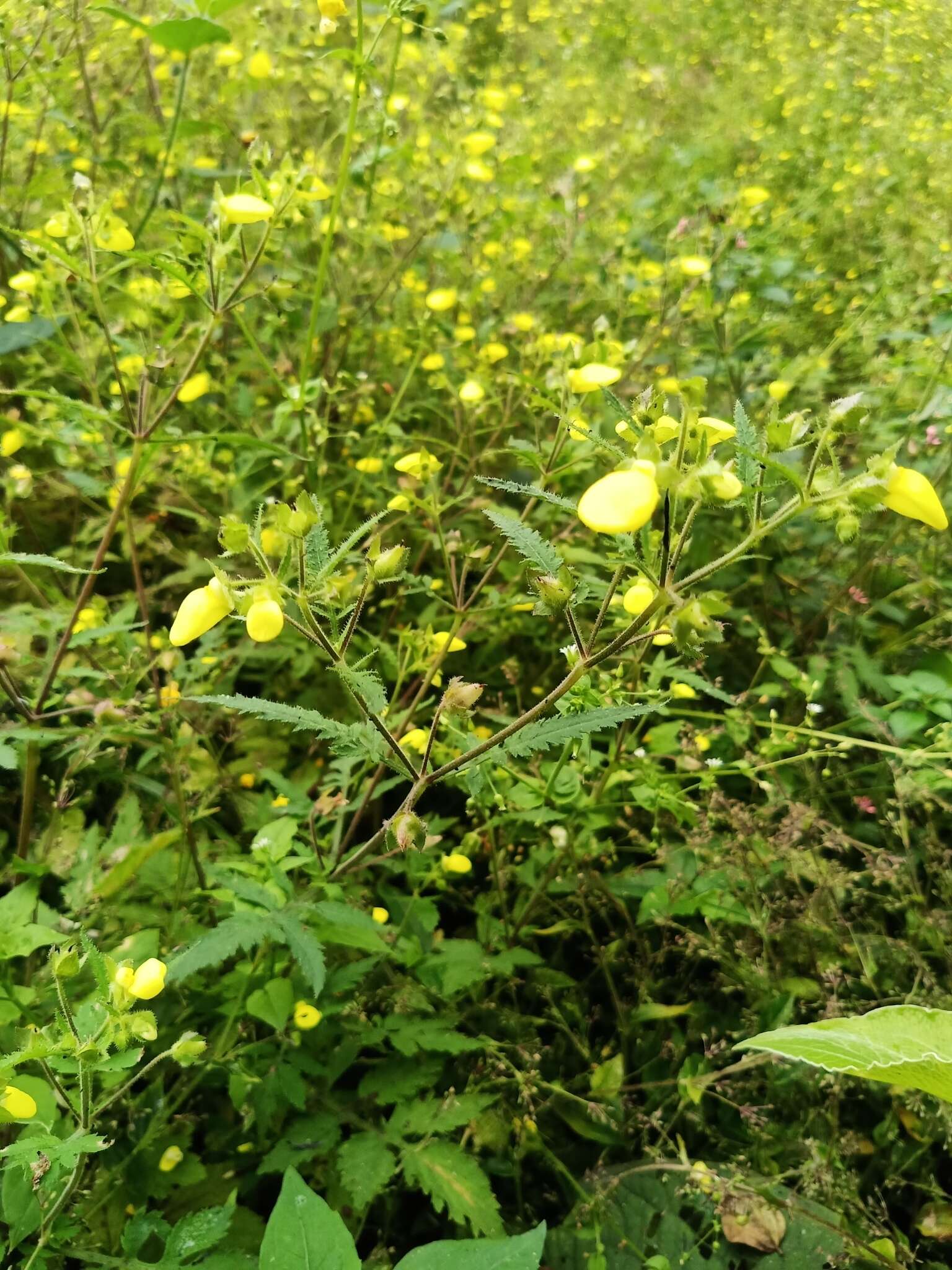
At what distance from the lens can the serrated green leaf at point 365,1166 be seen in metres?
1.26

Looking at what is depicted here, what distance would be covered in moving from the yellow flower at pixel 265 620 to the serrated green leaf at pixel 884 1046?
0.77 meters

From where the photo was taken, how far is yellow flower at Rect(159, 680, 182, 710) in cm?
157

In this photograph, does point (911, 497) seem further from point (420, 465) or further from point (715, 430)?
point (420, 465)

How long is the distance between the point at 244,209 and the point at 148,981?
1110mm

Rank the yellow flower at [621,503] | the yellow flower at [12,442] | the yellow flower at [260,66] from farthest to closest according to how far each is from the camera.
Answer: the yellow flower at [260,66] → the yellow flower at [12,442] → the yellow flower at [621,503]

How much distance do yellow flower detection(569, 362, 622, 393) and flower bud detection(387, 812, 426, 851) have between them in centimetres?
75

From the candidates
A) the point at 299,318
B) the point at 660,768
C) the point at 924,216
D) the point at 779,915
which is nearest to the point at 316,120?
the point at 299,318

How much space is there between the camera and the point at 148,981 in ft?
3.11

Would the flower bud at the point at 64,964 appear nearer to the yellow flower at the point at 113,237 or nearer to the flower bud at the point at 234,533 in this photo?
the flower bud at the point at 234,533

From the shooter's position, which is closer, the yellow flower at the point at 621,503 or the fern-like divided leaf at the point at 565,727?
the yellow flower at the point at 621,503

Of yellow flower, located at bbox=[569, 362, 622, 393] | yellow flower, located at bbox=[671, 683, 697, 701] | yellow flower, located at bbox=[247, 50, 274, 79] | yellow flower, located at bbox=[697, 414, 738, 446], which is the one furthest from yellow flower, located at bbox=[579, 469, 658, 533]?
yellow flower, located at bbox=[247, 50, 274, 79]

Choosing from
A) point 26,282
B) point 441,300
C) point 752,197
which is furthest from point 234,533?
point 752,197

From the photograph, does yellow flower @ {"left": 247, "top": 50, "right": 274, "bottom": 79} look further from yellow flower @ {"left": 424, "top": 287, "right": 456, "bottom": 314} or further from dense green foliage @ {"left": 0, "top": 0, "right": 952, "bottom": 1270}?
yellow flower @ {"left": 424, "top": 287, "right": 456, "bottom": 314}

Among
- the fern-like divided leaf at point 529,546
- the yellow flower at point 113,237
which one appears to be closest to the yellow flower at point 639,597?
the fern-like divided leaf at point 529,546
